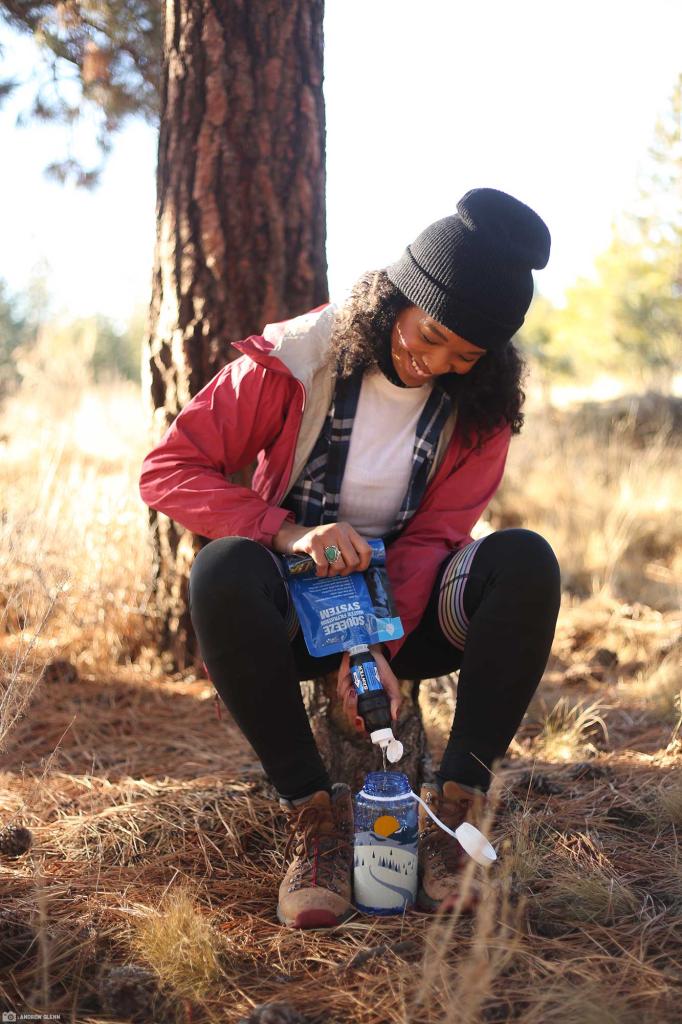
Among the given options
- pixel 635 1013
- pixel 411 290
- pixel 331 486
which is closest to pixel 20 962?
pixel 635 1013

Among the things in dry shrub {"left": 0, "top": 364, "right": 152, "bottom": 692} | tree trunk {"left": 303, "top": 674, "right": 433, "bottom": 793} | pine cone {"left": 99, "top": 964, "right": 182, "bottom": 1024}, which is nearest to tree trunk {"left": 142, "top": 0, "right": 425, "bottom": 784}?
dry shrub {"left": 0, "top": 364, "right": 152, "bottom": 692}

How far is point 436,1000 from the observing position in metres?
1.40

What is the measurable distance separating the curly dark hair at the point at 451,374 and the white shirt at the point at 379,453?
0.08m

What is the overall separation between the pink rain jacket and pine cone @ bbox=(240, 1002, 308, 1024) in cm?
81

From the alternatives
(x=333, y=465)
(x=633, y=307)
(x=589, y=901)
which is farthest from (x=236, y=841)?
(x=633, y=307)

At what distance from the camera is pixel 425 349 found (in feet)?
6.65

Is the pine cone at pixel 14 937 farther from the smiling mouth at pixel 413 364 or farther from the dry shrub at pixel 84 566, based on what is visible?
the smiling mouth at pixel 413 364

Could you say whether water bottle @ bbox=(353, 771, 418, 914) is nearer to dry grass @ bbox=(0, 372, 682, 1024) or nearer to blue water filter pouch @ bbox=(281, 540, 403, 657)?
dry grass @ bbox=(0, 372, 682, 1024)

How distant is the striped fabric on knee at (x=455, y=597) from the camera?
1.97 meters

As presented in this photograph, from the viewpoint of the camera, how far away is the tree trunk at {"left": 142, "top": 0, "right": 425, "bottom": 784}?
9.43ft

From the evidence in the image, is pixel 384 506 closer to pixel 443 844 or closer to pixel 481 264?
pixel 481 264

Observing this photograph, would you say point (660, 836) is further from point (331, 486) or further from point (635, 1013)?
point (331, 486)

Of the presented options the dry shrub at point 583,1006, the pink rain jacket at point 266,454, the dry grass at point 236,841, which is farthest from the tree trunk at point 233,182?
the dry shrub at point 583,1006

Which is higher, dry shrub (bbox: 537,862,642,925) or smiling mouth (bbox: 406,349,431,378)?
smiling mouth (bbox: 406,349,431,378)
